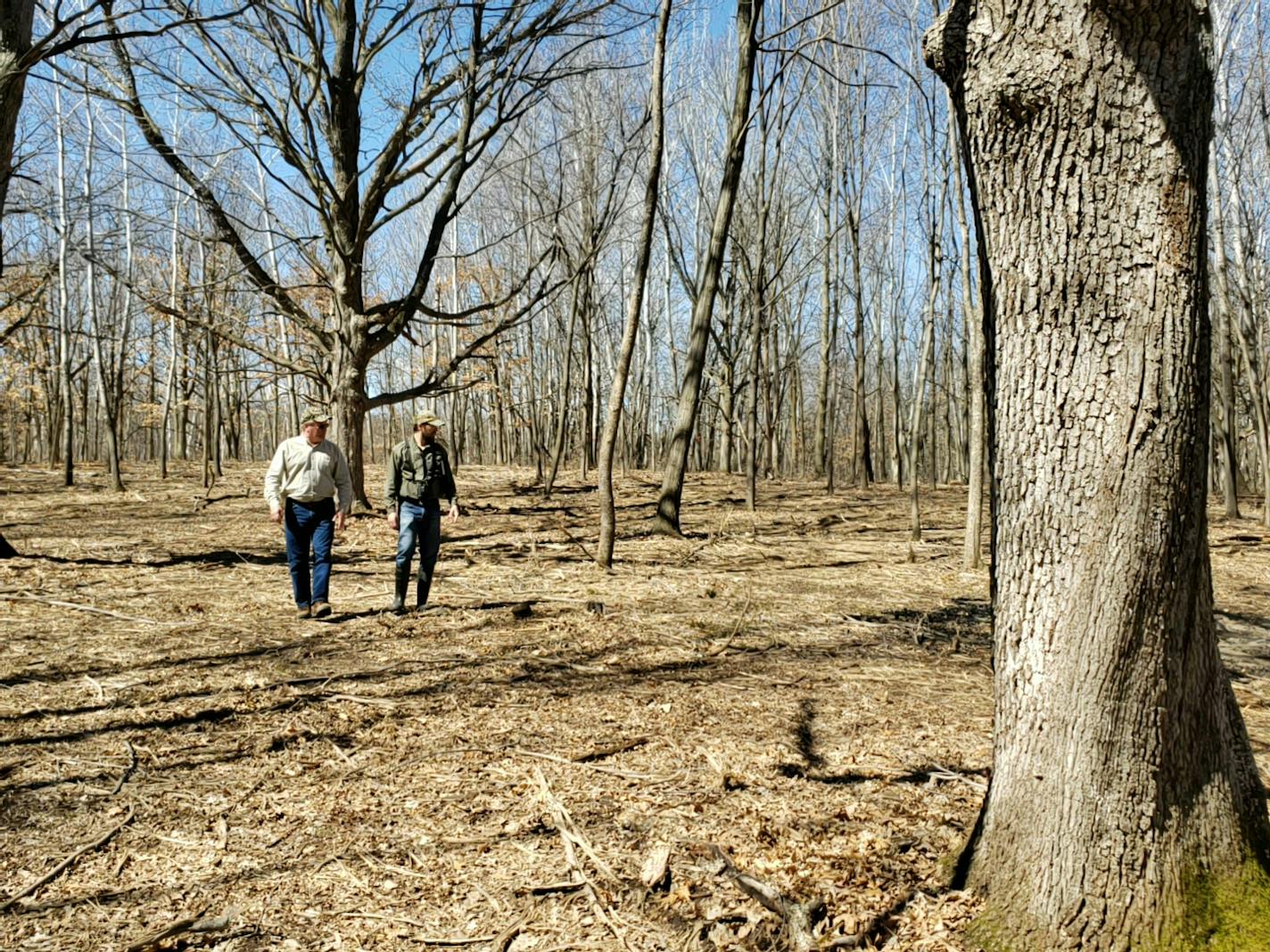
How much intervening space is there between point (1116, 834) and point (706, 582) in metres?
6.22

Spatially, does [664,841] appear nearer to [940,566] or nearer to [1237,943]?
[1237,943]

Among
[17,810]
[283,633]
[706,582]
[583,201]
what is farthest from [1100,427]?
[583,201]

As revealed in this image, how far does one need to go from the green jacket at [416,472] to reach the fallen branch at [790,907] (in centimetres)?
461

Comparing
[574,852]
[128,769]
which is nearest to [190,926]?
[574,852]

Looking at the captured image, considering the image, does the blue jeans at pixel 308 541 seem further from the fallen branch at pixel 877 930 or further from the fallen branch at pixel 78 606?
the fallen branch at pixel 877 930

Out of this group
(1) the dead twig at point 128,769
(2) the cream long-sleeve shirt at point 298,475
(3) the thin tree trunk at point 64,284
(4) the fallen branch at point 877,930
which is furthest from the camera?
(3) the thin tree trunk at point 64,284

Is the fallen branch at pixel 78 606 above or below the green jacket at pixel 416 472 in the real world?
below

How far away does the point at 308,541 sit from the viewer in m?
6.76

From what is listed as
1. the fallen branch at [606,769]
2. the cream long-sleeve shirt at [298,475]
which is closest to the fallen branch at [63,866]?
the fallen branch at [606,769]

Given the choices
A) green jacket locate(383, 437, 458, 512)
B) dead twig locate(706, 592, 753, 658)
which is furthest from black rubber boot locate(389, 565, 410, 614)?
dead twig locate(706, 592, 753, 658)

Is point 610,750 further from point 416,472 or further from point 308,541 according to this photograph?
point 308,541

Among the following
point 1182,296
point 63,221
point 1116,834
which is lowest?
point 1116,834

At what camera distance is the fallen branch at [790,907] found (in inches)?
98.7

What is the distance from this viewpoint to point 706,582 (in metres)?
8.45
